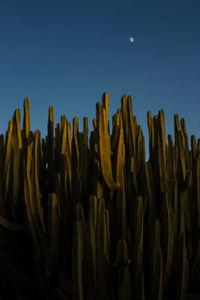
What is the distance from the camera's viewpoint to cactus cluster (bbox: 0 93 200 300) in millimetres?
1418

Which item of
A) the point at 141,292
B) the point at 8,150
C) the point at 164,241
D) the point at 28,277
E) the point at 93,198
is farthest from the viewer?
the point at 8,150

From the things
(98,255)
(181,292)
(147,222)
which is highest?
(147,222)

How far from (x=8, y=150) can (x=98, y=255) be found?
0.99 m

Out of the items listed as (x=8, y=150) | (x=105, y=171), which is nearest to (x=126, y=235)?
(x=105, y=171)

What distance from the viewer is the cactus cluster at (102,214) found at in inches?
55.8

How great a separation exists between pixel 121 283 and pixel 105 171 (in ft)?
1.85

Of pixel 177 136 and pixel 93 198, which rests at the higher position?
pixel 177 136

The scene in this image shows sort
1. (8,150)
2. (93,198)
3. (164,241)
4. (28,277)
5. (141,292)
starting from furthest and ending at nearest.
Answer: (8,150) → (28,277) → (164,241) → (141,292) → (93,198)

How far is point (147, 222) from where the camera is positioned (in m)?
1.82

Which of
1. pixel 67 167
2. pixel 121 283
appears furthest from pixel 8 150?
pixel 121 283

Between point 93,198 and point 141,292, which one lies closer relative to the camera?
point 93,198

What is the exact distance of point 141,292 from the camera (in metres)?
1.45

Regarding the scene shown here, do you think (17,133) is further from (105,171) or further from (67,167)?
(105,171)

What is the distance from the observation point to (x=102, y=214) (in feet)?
4.44
